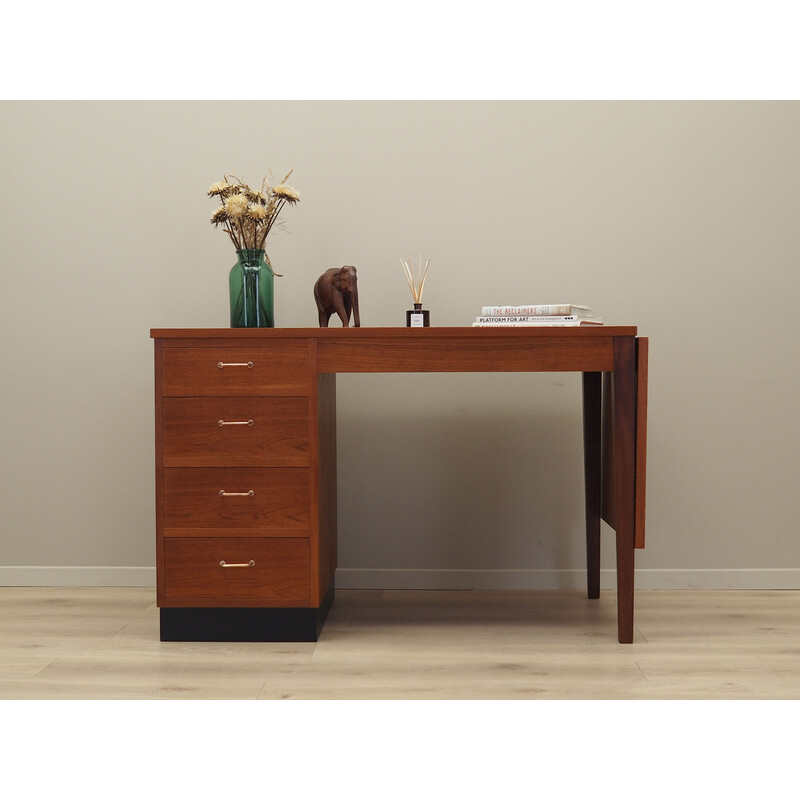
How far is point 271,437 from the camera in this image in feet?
7.47

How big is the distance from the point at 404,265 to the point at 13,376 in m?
1.39

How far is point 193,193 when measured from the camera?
288 cm

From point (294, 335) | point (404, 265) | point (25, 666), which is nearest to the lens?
point (25, 666)

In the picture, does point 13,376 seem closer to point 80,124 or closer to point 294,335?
point 80,124

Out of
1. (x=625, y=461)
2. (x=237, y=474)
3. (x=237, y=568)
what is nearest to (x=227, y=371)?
(x=237, y=474)

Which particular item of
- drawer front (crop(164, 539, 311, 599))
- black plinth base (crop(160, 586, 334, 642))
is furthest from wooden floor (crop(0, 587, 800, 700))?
drawer front (crop(164, 539, 311, 599))

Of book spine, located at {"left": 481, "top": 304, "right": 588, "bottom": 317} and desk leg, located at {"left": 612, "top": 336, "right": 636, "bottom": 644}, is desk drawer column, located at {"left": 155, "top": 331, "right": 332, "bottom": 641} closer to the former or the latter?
book spine, located at {"left": 481, "top": 304, "right": 588, "bottom": 317}

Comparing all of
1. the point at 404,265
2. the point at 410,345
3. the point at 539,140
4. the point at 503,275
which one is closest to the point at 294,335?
the point at 410,345

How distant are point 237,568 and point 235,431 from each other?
365 mm

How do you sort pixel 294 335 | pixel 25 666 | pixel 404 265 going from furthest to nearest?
1. pixel 404 265
2. pixel 294 335
3. pixel 25 666

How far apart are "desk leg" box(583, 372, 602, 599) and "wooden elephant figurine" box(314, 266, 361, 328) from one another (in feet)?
2.50

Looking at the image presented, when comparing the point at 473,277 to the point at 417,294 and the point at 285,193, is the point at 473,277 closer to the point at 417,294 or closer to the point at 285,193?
the point at 417,294

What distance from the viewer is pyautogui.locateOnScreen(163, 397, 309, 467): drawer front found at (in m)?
2.27

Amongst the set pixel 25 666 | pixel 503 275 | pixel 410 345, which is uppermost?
pixel 503 275
